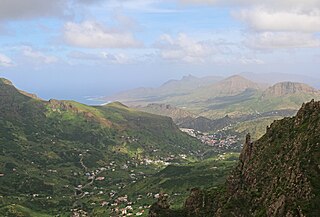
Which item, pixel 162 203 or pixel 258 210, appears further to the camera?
pixel 162 203

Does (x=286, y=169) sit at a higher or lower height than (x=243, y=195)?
higher

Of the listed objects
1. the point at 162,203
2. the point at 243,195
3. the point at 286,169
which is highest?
the point at 286,169

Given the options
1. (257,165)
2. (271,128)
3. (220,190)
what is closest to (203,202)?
(220,190)

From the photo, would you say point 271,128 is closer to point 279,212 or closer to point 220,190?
point 220,190

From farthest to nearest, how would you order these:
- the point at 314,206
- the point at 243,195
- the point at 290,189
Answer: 1. the point at 243,195
2. the point at 290,189
3. the point at 314,206

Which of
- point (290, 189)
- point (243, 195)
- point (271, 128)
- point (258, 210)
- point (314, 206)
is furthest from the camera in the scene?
point (271, 128)
